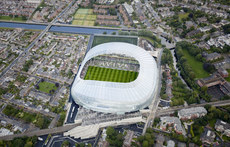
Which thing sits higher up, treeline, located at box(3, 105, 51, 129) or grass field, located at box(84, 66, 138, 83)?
grass field, located at box(84, 66, 138, 83)

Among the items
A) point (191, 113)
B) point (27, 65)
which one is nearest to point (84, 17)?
point (27, 65)

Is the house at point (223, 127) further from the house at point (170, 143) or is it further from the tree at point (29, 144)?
the tree at point (29, 144)

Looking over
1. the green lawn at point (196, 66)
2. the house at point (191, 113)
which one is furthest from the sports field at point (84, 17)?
the house at point (191, 113)

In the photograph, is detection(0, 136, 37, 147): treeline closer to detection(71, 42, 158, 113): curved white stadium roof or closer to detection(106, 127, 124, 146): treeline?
detection(71, 42, 158, 113): curved white stadium roof

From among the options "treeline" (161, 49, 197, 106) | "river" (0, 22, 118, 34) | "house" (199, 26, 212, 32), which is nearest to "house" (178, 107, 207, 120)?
"treeline" (161, 49, 197, 106)

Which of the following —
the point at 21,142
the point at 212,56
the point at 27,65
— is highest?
the point at 212,56

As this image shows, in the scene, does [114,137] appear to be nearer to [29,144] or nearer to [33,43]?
[29,144]
